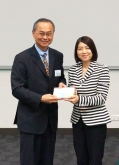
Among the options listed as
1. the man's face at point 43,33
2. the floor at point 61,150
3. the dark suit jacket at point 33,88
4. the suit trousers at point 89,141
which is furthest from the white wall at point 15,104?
the man's face at point 43,33

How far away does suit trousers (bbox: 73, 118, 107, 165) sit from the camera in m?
2.26

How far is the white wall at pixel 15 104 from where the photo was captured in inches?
163

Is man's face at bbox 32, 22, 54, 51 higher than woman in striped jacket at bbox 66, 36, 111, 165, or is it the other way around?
man's face at bbox 32, 22, 54, 51

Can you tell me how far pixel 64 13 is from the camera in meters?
3.92

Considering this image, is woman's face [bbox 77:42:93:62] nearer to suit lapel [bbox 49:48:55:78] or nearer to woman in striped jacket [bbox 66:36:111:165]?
woman in striped jacket [bbox 66:36:111:165]

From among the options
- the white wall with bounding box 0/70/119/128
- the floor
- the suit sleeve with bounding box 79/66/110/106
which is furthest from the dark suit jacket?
the white wall with bounding box 0/70/119/128

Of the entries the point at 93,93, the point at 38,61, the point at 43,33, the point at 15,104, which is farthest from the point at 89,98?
the point at 15,104

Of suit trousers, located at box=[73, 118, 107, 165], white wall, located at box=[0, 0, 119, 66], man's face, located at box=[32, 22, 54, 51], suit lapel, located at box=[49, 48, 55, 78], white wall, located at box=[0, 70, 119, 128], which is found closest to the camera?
man's face, located at box=[32, 22, 54, 51]

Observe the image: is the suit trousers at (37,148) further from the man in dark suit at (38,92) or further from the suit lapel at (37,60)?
the suit lapel at (37,60)

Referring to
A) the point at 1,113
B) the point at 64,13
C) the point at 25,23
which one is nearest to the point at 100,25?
the point at 64,13

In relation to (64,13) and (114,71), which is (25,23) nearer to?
(64,13)

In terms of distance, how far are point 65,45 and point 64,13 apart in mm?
440

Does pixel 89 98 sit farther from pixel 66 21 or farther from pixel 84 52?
pixel 66 21

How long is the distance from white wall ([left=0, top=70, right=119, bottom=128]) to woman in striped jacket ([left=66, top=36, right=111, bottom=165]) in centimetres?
190
